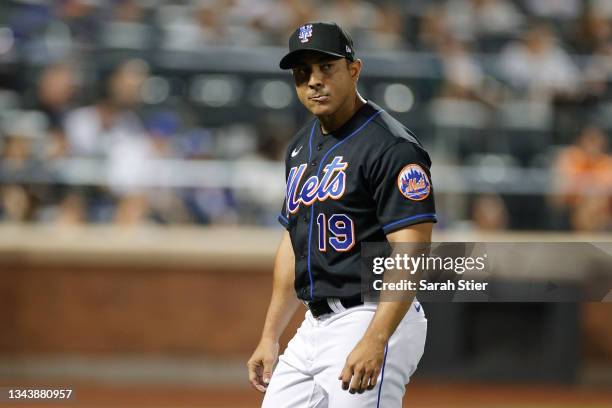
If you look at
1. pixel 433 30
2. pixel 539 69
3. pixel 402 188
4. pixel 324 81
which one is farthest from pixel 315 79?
pixel 433 30

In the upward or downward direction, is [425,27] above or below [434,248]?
above

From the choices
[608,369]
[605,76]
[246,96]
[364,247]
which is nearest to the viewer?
[364,247]

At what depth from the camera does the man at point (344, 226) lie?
3223 millimetres

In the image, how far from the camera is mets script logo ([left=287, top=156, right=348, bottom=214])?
3373mm

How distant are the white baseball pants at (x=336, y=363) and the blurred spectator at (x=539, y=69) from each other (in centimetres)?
836

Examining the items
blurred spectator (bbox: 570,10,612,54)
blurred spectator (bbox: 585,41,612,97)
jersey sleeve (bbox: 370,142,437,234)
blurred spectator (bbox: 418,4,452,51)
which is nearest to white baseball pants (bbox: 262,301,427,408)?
jersey sleeve (bbox: 370,142,437,234)

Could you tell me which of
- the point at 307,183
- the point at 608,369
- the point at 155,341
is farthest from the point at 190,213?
the point at 307,183

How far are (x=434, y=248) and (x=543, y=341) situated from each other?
6924mm

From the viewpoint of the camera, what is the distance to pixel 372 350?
3.12 metres

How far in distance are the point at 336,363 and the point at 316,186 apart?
571 mm

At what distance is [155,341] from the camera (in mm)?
10070

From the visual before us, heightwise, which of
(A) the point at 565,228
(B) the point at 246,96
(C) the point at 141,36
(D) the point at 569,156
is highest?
(C) the point at 141,36

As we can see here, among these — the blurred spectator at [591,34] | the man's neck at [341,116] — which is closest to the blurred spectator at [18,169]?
the blurred spectator at [591,34]

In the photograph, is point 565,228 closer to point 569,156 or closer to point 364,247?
point 569,156
